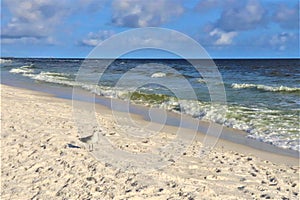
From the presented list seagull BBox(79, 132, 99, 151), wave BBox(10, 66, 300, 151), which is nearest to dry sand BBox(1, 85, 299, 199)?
seagull BBox(79, 132, 99, 151)

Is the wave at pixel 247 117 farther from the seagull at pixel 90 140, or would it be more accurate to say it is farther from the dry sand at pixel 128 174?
the seagull at pixel 90 140

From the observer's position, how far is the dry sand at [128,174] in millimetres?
5699

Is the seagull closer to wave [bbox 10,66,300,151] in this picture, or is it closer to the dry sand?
the dry sand

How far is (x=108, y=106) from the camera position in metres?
16.5

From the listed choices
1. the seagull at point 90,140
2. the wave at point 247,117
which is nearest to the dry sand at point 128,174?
the seagull at point 90,140

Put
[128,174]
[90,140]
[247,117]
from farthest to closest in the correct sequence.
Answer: [247,117] → [90,140] → [128,174]

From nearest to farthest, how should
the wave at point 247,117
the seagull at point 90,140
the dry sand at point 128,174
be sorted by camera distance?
the dry sand at point 128,174 → the seagull at point 90,140 → the wave at point 247,117

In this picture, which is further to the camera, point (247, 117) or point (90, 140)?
point (247, 117)

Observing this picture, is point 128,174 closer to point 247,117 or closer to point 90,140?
point 90,140

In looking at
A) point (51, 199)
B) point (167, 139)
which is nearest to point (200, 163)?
point (167, 139)

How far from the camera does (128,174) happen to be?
645 cm

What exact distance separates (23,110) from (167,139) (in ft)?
18.2

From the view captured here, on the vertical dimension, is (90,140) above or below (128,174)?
above

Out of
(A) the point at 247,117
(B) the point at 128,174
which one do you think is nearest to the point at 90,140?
(B) the point at 128,174
